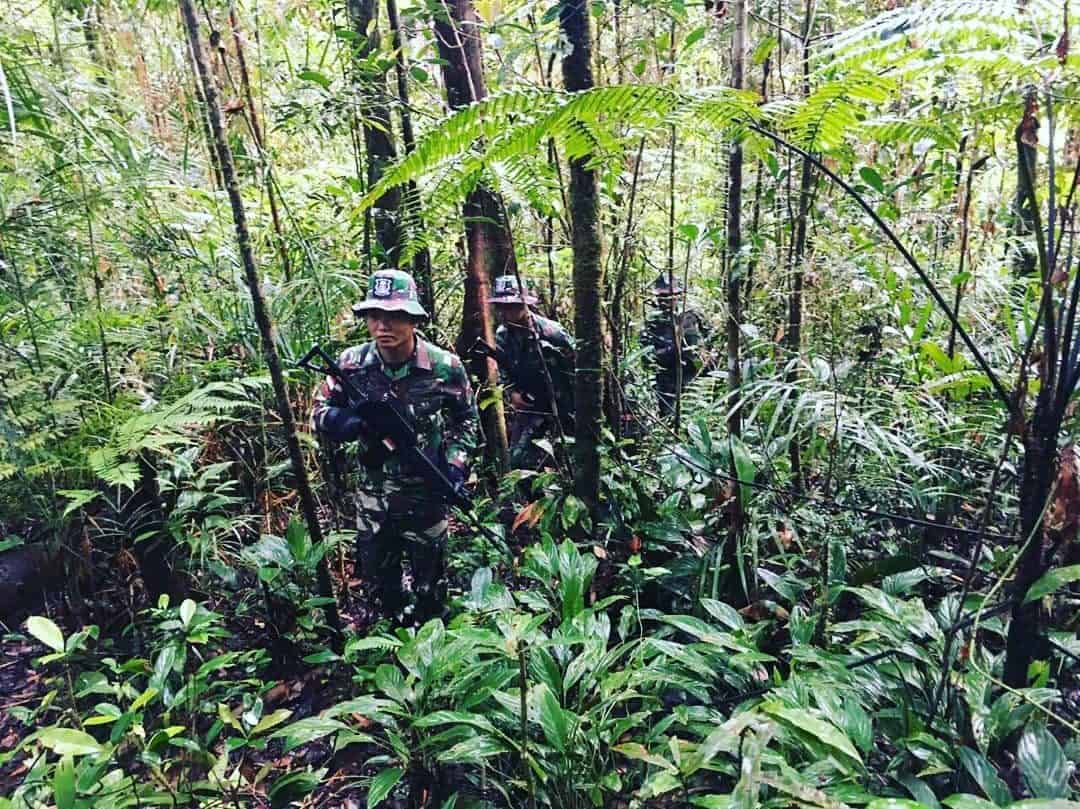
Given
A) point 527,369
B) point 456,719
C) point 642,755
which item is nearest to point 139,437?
point 456,719

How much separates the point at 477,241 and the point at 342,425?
1.59m

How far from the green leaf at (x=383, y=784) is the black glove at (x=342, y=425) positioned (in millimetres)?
1651

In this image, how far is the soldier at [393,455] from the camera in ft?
12.0

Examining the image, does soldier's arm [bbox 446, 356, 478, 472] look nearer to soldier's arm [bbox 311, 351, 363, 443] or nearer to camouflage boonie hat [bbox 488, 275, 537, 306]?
soldier's arm [bbox 311, 351, 363, 443]

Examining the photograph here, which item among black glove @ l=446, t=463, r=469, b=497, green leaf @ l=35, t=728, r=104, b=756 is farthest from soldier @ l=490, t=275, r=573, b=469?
green leaf @ l=35, t=728, r=104, b=756

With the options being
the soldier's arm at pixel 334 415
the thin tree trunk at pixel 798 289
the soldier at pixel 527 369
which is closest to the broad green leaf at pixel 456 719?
the soldier's arm at pixel 334 415

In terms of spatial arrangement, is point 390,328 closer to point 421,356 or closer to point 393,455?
point 421,356

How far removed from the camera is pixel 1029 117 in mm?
1489

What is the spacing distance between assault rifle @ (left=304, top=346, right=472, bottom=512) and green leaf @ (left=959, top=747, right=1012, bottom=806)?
7.97 feet

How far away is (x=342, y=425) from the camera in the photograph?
11.2 feet

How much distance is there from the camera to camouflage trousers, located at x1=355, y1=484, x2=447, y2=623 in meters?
3.74

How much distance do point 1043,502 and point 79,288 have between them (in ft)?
12.9

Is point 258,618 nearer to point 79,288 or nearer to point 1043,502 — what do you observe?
point 79,288

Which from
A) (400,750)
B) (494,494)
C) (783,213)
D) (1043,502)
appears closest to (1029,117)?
(1043,502)
